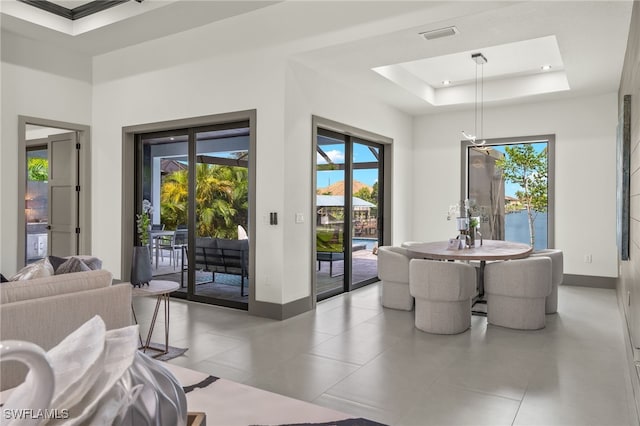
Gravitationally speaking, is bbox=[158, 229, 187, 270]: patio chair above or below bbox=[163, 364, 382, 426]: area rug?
above

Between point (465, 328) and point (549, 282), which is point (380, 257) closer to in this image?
point (465, 328)

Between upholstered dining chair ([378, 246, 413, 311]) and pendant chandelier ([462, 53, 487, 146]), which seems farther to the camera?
pendant chandelier ([462, 53, 487, 146])

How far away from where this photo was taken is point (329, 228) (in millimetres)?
6066

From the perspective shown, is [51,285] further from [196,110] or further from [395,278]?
[395,278]

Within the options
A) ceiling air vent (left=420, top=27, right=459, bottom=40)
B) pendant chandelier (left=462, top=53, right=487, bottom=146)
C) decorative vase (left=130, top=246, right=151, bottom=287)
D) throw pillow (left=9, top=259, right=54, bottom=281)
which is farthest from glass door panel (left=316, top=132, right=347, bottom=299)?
throw pillow (left=9, top=259, right=54, bottom=281)

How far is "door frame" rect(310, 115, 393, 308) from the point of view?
5.35 m

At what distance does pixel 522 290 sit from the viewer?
4.44m

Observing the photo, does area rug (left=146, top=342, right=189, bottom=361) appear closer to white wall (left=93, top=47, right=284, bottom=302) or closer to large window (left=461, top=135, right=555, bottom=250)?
white wall (left=93, top=47, right=284, bottom=302)

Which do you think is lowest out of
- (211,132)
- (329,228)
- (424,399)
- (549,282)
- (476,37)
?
(424,399)

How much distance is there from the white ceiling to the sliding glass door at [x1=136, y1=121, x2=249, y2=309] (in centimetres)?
122

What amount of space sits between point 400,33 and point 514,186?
13.9 feet

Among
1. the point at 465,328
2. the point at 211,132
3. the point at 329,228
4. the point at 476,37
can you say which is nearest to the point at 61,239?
Result: the point at 211,132

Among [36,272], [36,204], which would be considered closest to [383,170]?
[36,272]

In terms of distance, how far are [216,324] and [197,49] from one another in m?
3.24
